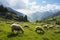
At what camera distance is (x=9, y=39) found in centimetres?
2717

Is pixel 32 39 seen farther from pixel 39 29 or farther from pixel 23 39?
pixel 39 29

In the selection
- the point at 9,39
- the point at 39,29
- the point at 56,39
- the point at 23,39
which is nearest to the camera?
the point at 9,39

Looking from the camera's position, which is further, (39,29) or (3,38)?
(39,29)

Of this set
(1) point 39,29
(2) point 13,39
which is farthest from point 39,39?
(1) point 39,29

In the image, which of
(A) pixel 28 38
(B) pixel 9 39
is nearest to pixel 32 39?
(A) pixel 28 38

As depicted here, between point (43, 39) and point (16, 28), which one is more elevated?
point (16, 28)

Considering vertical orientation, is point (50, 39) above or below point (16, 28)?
below

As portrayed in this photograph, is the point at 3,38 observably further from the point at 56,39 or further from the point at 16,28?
the point at 56,39

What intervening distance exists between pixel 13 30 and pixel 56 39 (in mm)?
10221

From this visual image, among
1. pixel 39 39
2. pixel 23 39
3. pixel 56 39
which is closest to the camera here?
pixel 23 39

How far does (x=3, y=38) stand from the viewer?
27375mm

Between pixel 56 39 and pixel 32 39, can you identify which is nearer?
pixel 32 39

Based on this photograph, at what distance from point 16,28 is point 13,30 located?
89cm

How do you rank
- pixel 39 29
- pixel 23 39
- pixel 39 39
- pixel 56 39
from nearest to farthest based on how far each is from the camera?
pixel 23 39 < pixel 39 39 < pixel 56 39 < pixel 39 29
